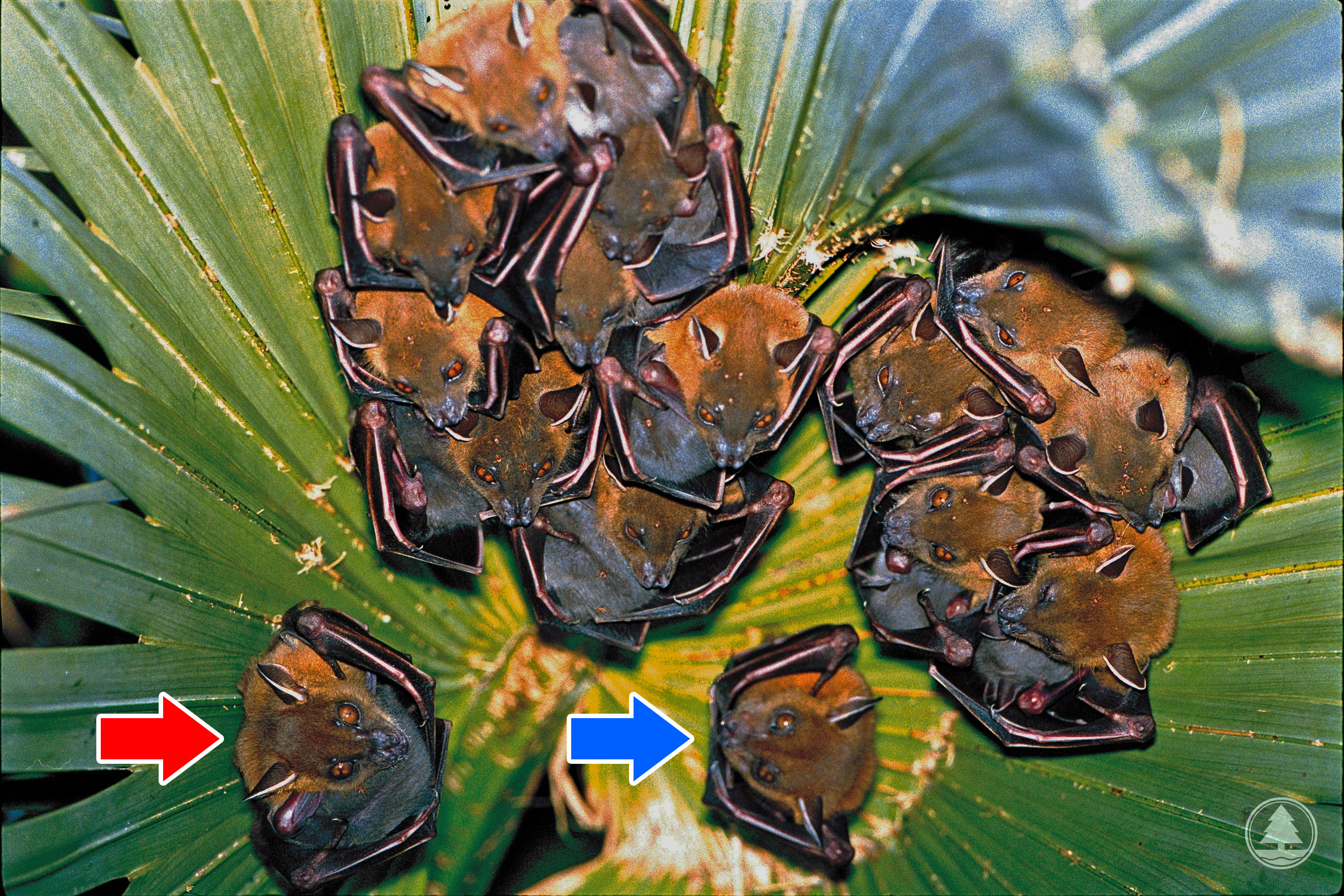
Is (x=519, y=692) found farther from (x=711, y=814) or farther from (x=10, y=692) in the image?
(x=10, y=692)

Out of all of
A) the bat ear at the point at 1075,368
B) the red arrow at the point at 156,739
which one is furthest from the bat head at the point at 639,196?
the red arrow at the point at 156,739

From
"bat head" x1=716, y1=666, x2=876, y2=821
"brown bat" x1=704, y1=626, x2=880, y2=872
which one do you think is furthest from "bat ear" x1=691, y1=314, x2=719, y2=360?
"bat head" x1=716, y1=666, x2=876, y2=821

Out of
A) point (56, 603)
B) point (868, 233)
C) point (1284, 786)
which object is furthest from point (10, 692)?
point (1284, 786)

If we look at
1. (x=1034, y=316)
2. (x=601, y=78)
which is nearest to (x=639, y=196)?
(x=601, y=78)

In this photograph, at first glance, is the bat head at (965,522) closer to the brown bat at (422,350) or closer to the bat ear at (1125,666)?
the bat ear at (1125,666)

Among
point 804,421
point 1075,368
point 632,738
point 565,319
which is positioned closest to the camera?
point 565,319

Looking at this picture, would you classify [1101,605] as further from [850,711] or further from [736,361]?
[736,361]

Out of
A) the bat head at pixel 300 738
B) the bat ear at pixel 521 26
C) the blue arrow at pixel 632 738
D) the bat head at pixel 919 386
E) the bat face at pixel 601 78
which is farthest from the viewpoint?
the blue arrow at pixel 632 738
